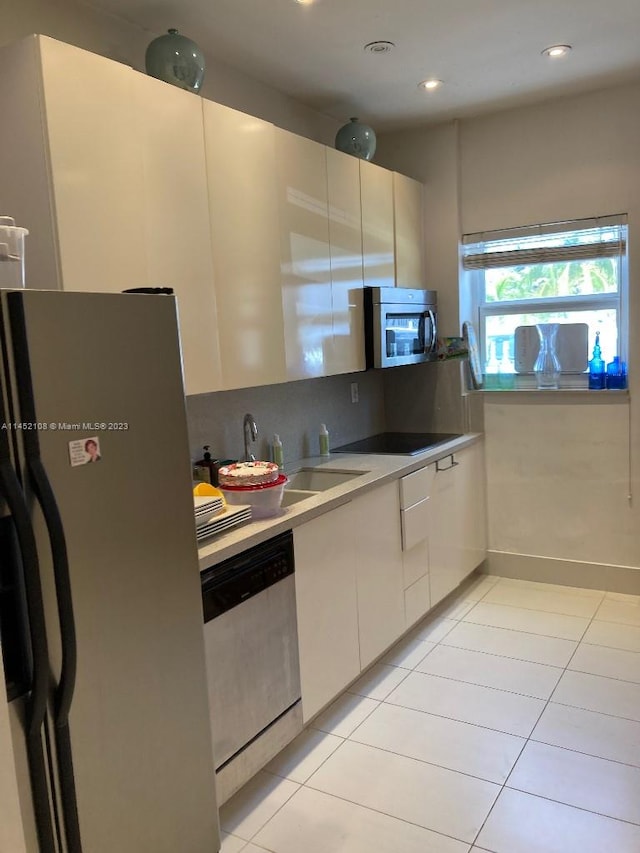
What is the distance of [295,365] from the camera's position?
2732 mm

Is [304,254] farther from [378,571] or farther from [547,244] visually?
[547,244]

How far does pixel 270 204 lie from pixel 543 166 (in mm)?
1790

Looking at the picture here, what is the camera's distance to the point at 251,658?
211 cm

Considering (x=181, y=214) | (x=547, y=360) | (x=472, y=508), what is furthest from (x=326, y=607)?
(x=547, y=360)

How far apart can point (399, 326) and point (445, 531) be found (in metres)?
1.07

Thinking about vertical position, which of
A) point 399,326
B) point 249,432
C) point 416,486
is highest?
point 399,326

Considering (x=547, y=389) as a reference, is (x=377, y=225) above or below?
above

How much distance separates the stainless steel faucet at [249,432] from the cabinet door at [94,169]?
0.94m

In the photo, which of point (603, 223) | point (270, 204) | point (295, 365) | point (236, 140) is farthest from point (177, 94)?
point (603, 223)

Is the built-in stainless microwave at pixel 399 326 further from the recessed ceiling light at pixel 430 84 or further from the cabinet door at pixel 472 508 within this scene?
the recessed ceiling light at pixel 430 84

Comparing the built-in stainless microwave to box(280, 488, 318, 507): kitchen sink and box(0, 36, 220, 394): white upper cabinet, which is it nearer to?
box(280, 488, 318, 507): kitchen sink

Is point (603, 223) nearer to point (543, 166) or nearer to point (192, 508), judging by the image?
A: point (543, 166)

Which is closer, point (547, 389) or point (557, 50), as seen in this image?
point (557, 50)

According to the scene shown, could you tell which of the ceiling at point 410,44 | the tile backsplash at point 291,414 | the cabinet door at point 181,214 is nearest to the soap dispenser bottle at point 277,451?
the tile backsplash at point 291,414
